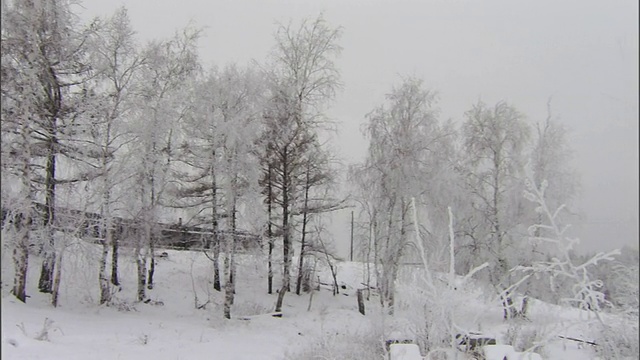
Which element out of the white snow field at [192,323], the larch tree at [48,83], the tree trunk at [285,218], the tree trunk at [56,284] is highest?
the larch tree at [48,83]

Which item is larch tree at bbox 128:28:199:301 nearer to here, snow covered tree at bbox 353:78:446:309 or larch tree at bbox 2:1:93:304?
larch tree at bbox 2:1:93:304

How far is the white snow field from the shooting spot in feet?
35.8

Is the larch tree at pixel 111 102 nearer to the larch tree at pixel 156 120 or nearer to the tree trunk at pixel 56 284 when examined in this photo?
the larch tree at pixel 156 120

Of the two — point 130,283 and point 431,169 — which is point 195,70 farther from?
point 431,169

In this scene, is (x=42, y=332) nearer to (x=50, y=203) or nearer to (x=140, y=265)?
(x=50, y=203)

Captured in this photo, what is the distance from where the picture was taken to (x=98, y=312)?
590 inches

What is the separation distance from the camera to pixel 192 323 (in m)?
16.0

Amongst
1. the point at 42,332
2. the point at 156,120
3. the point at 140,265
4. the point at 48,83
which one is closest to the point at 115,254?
the point at 140,265

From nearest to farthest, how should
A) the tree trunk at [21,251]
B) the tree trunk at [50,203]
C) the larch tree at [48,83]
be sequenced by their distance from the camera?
1. the tree trunk at [21,251]
2. the larch tree at [48,83]
3. the tree trunk at [50,203]

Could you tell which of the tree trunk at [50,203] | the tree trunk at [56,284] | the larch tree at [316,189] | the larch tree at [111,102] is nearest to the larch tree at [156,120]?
the larch tree at [111,102]

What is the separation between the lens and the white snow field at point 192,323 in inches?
429

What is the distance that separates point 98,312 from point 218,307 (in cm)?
438

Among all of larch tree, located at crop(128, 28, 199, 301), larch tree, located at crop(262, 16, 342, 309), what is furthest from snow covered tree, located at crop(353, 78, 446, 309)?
larch tree, located at crop(128, 28, 199, 301)

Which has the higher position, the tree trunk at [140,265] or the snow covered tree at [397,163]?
the snow covered tree at [397,163]
